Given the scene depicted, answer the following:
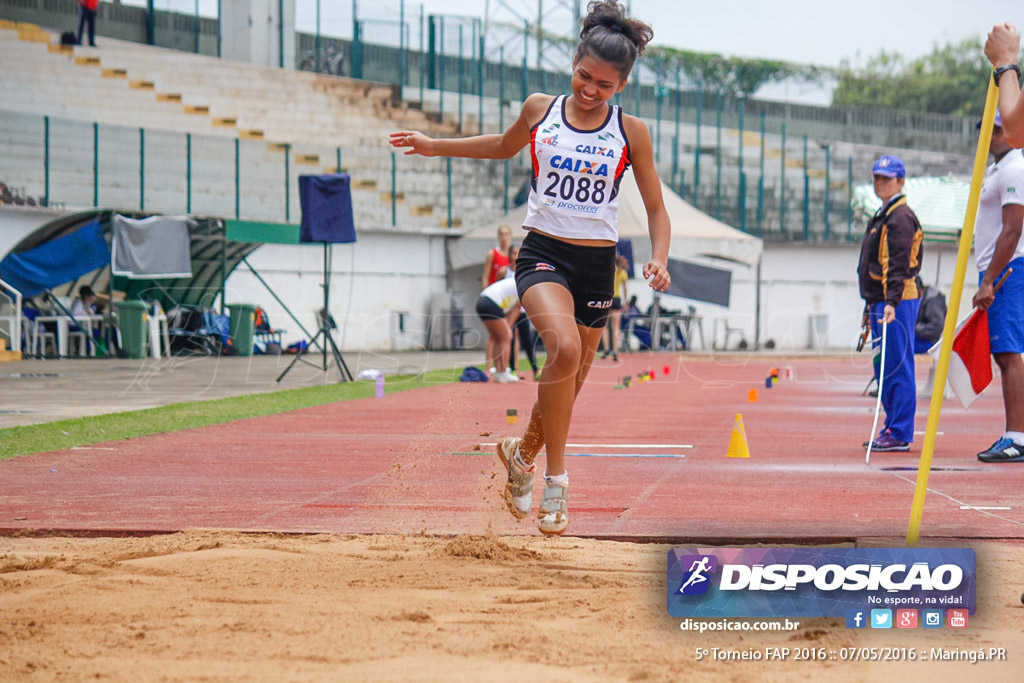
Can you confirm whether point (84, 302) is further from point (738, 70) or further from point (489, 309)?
point (738, 70)

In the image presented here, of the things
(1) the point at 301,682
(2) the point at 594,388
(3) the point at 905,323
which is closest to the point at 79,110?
(2) the point at 594,388

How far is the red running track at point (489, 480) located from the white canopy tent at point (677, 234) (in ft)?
44.7

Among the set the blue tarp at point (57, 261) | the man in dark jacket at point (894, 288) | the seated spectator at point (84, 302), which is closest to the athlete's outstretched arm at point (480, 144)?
the man in dark jacket at point (894, 288)

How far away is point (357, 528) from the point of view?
5.29 meters

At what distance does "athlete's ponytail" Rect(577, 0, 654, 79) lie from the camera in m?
4.93

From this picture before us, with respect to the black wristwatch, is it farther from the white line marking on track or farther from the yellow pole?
the white line marking on track

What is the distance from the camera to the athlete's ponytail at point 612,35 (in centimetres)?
493

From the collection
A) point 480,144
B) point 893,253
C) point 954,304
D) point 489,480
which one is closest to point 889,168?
point 893,253

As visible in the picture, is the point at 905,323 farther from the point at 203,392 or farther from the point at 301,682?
the point at 203,392

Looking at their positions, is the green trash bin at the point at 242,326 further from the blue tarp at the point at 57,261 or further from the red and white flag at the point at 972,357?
the red and white flag at the point at 972,357

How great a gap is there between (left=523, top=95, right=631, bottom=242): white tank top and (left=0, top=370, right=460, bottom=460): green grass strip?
466 centimetres

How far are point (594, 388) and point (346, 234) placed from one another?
13.1ft

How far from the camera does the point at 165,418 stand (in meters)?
10.8

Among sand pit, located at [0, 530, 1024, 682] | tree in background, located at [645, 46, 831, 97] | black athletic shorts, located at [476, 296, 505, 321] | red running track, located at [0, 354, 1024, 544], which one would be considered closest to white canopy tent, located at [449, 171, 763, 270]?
black athletic shorts, located at [476, 296, 505, 321]
